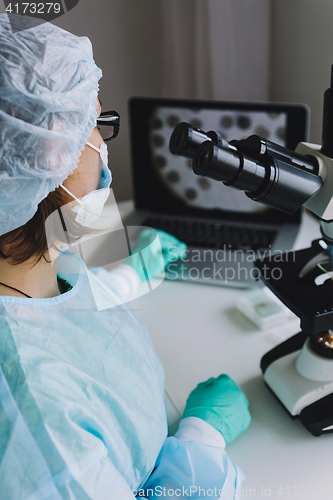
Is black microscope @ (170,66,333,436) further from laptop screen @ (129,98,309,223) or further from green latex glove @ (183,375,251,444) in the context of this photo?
laptop screen @ (129,98,309,223)

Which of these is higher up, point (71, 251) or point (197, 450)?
point (71, 251)

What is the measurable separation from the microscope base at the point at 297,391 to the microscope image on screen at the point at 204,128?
65 centimetres

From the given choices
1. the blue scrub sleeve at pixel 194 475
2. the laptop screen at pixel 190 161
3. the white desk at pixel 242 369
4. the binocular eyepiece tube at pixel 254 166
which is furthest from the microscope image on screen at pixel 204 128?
the blue scrub sleeve at pixel 194 475

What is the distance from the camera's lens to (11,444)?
0.52m

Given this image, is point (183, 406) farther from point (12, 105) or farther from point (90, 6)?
point (90, 6)

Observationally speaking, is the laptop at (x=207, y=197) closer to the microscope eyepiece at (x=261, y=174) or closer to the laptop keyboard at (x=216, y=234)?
the laptop keyboard at (x=216, y=234)

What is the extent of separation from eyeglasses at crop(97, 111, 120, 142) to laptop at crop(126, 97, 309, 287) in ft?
1.99

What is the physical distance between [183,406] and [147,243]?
460 millimetres

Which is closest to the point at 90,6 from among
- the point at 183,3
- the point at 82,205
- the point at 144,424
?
the point at 82,205

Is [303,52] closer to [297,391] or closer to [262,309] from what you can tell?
[262,309]

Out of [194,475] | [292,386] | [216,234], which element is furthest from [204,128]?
[194,475]

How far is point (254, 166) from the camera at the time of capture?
2.02 ft

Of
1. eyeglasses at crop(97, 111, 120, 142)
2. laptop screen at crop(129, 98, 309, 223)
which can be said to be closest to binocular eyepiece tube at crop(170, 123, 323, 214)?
eyeglasses at crop(97, 111, 120, 142)

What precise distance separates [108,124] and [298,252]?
45cm
